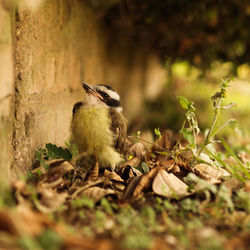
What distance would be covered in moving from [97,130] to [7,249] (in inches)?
72.3

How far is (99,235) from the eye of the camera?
74.8 inches

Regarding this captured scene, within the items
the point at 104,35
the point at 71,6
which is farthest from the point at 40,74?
the point at 104,35

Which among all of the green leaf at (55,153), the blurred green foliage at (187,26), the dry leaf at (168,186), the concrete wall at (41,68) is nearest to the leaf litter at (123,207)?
the dry leaf at (168,186)

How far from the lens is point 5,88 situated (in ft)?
8.32

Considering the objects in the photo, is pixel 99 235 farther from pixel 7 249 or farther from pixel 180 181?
pixel 180 181

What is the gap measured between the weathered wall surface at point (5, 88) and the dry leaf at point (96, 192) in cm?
55

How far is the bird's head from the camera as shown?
11.7 ft

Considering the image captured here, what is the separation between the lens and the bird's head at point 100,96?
3553 millimetres

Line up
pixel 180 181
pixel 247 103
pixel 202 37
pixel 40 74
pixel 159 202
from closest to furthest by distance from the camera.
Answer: pixel 159 202, pixel 180 181, pixel 40 74, pixel 202 37, pixel 247 103

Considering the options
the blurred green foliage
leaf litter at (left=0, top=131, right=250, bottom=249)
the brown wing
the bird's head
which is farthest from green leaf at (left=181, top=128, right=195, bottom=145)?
the blurred green foliage

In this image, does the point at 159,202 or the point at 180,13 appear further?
the point at 180,13

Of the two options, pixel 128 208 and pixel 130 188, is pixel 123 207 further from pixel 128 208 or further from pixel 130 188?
pixel 130 188

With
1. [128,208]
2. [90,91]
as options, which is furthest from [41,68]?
[128,208]

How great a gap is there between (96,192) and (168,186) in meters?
0.51
